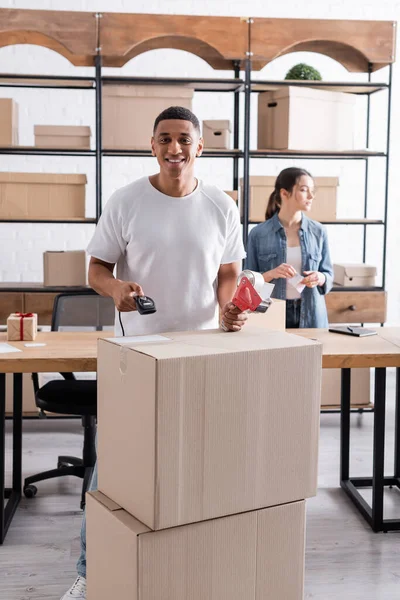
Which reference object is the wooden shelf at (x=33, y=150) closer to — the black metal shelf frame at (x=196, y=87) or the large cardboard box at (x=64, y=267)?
the black metal shelf frame at (x=196, y=87)

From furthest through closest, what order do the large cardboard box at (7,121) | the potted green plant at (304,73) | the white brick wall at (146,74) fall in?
1. the white brick wall at (146,74)
2. the potted green plant at (304,73)
3. the large cardboard box at (7,121)

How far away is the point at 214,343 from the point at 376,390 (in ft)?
4.50

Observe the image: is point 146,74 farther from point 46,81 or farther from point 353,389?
point 353,389

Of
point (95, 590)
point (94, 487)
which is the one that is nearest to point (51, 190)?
point (94, 487)

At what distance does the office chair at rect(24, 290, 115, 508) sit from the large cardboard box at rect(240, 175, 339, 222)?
3.82 feet

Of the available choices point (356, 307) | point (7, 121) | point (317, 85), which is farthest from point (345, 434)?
point (7, 121)

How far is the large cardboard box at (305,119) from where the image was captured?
4379 mm

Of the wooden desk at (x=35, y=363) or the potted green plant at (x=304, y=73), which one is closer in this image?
the wooden desk at (x=35, y=363)

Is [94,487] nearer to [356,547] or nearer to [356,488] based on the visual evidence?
[356,547]

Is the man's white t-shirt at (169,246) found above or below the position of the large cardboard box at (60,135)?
below

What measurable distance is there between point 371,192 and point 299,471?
165 inches

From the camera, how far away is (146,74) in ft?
17.9

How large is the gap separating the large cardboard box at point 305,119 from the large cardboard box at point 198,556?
2928 mm

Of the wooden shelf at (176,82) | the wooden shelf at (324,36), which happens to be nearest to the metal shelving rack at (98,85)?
the wooden shelf at (176,82)
